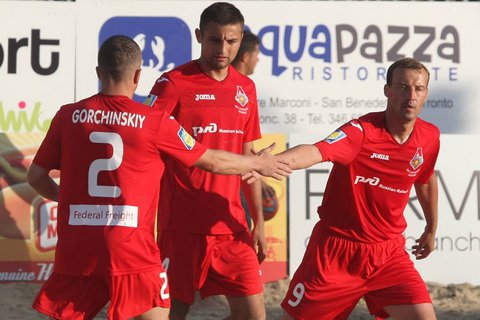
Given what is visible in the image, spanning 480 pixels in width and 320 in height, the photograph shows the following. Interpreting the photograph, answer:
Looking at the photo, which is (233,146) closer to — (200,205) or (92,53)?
(200,205)

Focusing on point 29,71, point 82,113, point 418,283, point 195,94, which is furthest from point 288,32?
point 82,113

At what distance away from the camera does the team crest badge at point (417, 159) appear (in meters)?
6.35

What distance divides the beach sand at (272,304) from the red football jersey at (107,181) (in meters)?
3.78

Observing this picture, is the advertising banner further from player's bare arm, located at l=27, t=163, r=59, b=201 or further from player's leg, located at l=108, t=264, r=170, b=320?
player's leg, located at l=108, t=264, r=170, b=320

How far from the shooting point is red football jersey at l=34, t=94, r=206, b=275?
526 cm

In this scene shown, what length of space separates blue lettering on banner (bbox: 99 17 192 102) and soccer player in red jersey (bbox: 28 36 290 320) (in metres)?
4.44

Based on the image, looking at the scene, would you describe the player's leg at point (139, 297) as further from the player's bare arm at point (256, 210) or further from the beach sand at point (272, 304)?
the beach sand at point (272, 304)

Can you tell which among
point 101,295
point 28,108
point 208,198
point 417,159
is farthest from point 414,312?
point 28,108

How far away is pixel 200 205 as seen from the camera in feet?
21.2

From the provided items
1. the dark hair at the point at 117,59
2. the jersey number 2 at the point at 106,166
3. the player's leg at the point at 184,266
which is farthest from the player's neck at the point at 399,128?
the jersey number 2 at the point at 106,166

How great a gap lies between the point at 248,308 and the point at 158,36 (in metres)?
4.05

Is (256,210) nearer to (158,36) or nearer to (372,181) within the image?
(372,181)

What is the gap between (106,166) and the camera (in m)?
5.25

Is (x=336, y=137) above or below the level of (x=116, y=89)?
below
